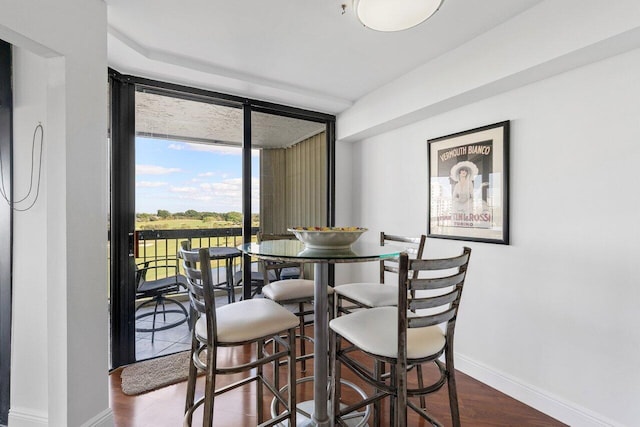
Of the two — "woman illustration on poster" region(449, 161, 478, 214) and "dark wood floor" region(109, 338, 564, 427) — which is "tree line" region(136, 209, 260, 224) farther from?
"woman illustration on poster" region(449, 161, 478, 214)

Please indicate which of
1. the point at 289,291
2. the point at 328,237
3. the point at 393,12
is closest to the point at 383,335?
the point at 328,237

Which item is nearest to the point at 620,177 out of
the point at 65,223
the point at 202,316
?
the point at 202,316

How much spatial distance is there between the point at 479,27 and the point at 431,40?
0.30m

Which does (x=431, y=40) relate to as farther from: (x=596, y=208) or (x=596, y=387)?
(x=596, y=387)

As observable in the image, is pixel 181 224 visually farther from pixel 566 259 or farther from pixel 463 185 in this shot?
pixel 566 259

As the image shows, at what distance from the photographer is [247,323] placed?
4.73 ft

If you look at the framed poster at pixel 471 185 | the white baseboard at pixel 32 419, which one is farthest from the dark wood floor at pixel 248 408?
the framed poster at pixel 471 185

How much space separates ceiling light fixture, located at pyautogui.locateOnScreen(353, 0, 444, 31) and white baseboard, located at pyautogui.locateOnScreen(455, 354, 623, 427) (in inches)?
93.2

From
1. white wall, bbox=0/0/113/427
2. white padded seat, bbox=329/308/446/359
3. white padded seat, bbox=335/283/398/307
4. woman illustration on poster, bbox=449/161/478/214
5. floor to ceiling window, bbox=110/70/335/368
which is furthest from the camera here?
floor to ceiling window, bbox=110/70/335/368

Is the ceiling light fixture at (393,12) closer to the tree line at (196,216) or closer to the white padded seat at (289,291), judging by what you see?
the white padded seat at (289,291)

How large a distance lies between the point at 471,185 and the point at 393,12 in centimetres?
147

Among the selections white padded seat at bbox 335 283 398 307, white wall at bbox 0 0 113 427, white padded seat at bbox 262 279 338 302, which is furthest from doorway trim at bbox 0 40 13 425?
white padded seat at bbox 335 283 398 307

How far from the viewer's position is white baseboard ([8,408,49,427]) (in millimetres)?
1644

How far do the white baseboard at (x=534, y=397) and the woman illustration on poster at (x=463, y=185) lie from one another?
123 cm
